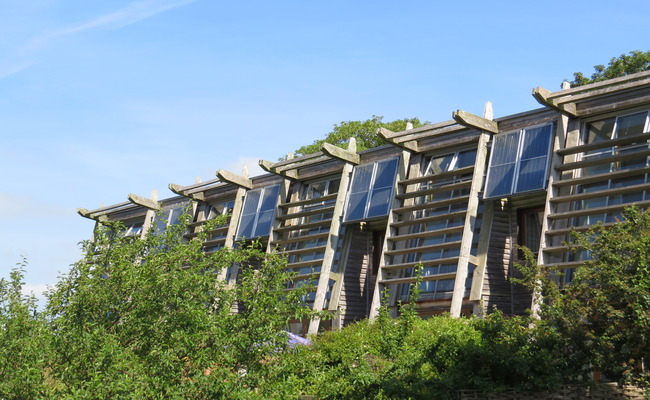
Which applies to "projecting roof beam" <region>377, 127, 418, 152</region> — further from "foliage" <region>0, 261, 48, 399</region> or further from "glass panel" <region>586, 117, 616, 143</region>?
"foliage" <region>0, 261, 48, 399</region>

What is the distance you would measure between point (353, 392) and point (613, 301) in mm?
5109

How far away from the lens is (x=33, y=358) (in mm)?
12273

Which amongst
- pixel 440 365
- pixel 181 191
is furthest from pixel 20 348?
pixel 181 191

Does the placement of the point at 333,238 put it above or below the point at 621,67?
below

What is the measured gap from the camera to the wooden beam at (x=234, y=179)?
30039 millimetres

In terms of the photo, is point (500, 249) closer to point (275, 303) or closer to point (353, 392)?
point (353, 392)

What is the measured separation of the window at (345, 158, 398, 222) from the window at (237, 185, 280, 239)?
4.05 m

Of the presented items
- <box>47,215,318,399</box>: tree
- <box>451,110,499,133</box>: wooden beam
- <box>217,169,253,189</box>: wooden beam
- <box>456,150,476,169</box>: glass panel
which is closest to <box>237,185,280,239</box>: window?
<box>217,169,253,189</box>: wooden beam

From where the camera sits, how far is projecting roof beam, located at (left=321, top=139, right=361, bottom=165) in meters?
26.0

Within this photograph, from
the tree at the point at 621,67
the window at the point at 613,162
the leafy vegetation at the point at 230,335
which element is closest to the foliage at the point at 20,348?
the leafy vegetation at the point at 230,335

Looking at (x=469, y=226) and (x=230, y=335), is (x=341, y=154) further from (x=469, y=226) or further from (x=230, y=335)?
(x=230, y=335)

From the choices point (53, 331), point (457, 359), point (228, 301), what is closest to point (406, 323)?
point (457, 359)

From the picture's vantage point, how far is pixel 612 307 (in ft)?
44.4

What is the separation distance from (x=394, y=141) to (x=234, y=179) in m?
8.01
